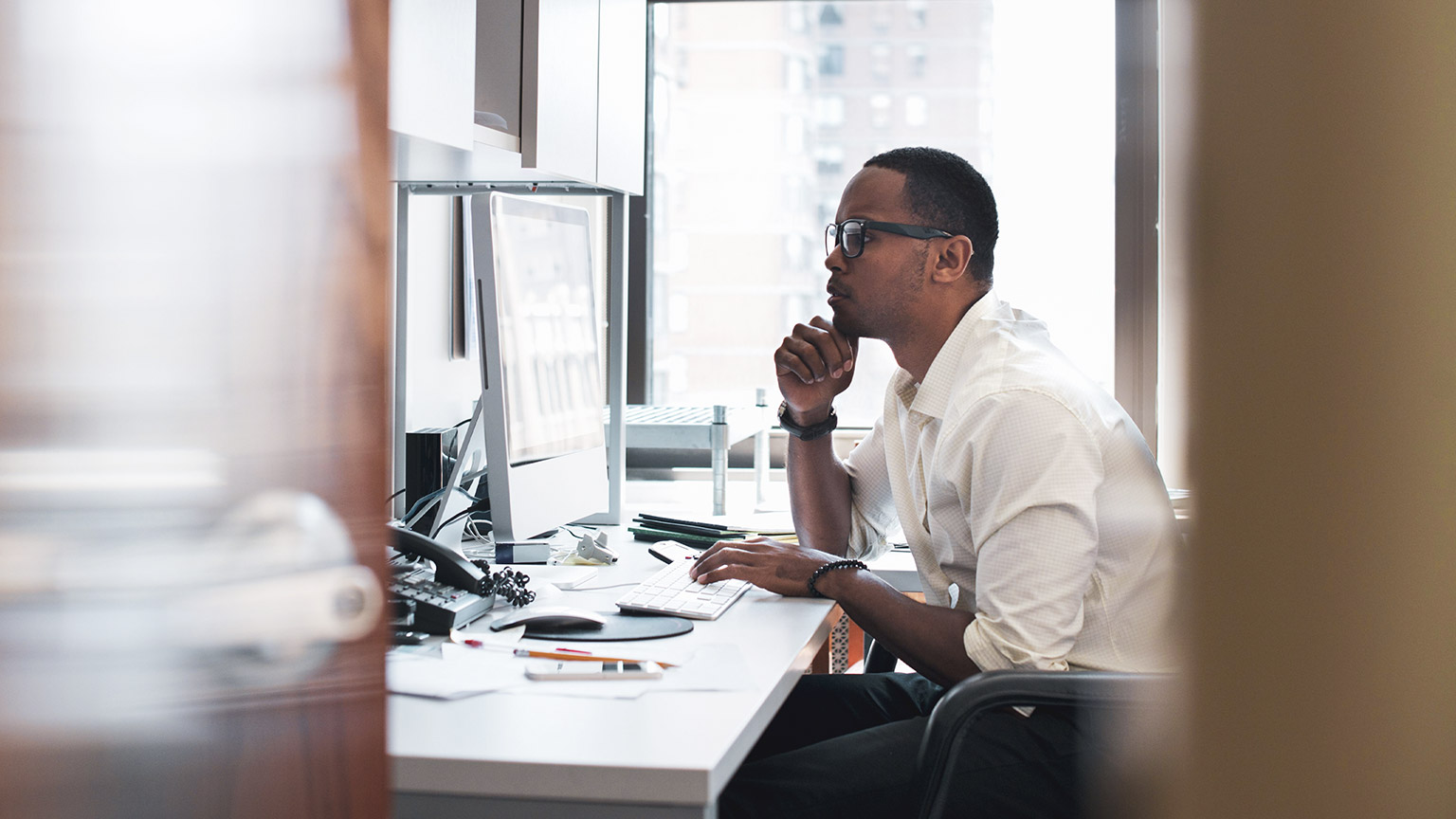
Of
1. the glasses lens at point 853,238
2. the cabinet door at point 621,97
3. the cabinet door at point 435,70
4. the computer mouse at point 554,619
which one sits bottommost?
the computer mouse at point 554,619

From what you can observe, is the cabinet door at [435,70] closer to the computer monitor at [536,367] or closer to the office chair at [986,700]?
the computer monitor at [536,367]

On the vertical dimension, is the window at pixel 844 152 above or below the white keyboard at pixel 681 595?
above

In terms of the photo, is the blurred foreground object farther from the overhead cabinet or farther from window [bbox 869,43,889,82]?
window [bbox 869,43,889,82]

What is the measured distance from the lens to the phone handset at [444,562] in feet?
4.86

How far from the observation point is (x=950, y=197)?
5.86 feet

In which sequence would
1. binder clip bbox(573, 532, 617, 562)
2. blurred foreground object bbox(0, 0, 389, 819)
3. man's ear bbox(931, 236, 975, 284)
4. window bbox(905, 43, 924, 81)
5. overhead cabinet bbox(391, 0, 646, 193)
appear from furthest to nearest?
1. window bbox(905, 43, 924, 81)
2. binder clip bbox(573, 532, 617, 562)
3. man's ear bbox(931, 236, 975, 284)
4. overhead cabinet bbox(391, 0, 646, 193)
5. blurred foreground object bbox(0, 0, 389, 819)

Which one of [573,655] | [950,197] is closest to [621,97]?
[950,197]

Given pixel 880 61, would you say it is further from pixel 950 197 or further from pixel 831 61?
pixel 950 197

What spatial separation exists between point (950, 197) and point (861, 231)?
154 millimetres

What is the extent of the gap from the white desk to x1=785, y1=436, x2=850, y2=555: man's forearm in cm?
79

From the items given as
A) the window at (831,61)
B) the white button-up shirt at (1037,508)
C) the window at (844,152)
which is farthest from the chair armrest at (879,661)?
the window at (831,61)

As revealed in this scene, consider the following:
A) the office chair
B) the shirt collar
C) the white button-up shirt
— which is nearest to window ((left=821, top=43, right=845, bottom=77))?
the shirt collar

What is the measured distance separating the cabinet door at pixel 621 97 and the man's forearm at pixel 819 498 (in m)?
0.67

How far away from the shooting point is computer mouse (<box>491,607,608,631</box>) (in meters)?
1.37
